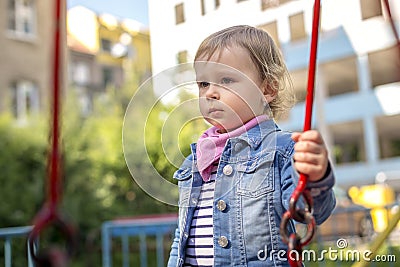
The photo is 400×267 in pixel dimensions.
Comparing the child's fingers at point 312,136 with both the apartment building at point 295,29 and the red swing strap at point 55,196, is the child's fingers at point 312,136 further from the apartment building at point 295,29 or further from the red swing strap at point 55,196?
the apartment building at point 295,29

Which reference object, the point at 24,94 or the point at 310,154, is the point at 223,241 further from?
the point at 24,94

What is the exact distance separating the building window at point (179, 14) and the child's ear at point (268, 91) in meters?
0.29

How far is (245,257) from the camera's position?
2.42 ft

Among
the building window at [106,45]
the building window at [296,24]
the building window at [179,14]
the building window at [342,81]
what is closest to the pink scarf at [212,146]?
the building window at [179,14]

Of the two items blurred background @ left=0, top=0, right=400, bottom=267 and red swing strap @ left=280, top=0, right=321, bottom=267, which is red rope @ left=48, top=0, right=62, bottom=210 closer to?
blurred background @ left=0, top=0, right=400, bottom=267

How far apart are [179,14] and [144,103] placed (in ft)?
0.86

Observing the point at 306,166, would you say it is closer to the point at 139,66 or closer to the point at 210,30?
the point at 210,30

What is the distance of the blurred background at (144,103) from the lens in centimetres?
108

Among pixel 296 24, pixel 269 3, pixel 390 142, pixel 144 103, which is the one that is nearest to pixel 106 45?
pixel 390 142

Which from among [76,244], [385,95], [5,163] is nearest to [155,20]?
[76,244]

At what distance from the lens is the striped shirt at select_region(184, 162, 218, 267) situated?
0.77 m

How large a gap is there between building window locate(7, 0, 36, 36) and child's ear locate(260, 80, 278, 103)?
656cm

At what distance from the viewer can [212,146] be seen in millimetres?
800

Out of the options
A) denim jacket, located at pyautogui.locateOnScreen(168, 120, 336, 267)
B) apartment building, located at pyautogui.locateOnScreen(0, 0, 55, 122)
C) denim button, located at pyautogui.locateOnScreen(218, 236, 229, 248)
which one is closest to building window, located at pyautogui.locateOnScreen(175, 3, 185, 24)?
denim jacket, located at pyautogui.locateOnScreen(168, 120, 336, 267)
